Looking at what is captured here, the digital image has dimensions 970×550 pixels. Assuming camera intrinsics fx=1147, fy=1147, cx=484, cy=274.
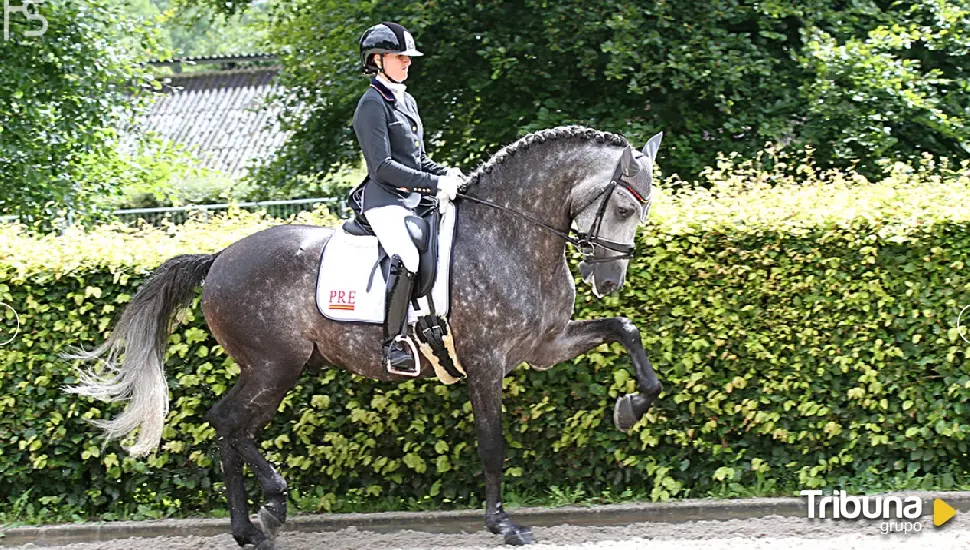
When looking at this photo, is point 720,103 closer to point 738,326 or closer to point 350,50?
point 350,50

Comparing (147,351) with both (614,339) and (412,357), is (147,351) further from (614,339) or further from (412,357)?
(614,339)

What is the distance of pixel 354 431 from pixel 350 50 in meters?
7.89

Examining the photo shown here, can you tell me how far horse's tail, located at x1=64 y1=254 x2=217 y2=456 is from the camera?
7.19m

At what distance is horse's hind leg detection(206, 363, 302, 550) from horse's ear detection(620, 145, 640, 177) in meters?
2.36

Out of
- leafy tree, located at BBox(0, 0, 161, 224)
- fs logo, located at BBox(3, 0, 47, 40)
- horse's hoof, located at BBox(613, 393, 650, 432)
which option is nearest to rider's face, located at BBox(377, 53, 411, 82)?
horse's hoof, located at BBox(613, 393, 650, 432)

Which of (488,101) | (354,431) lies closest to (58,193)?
(488,101)

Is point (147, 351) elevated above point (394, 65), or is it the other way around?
point (394, 65)

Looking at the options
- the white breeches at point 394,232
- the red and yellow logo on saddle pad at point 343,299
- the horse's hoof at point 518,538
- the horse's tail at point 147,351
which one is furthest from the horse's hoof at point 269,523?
the white breeches at point 394,232

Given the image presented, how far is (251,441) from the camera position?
7.14 m

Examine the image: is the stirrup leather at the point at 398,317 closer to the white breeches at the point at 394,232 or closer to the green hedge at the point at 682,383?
the white breeches at the point at 394,232

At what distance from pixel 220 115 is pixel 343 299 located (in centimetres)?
3267

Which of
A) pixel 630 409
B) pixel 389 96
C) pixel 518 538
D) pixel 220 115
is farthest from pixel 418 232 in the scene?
pixel 220 115

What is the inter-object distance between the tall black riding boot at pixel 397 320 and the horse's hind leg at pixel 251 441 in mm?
722

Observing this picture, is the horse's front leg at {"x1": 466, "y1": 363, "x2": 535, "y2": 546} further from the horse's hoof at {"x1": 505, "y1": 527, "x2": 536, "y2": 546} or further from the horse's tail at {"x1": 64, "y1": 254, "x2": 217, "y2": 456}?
the horse's tail at {"x1": 64, "y1": 254, "x2": 217, "y2": 456}
